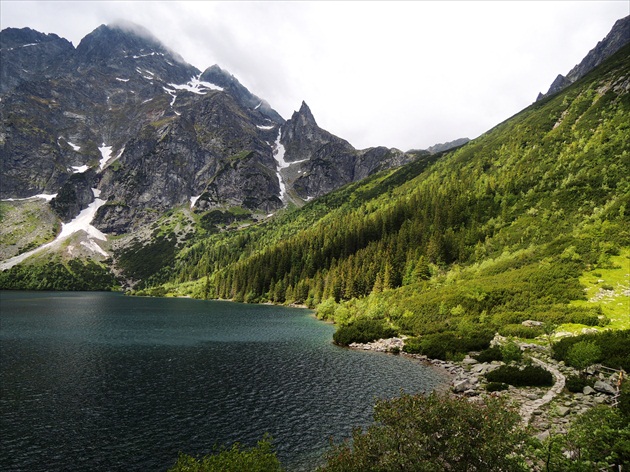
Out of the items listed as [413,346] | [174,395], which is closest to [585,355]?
[413,346]

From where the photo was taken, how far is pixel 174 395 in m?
35.0

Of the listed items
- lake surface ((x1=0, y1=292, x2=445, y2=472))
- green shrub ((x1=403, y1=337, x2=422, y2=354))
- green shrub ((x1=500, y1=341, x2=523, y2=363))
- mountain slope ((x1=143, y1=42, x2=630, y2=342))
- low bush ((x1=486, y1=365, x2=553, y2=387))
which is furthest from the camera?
mountain slope ((x1=143, y1=42, x2=630, y2=342))

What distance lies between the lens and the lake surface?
24.3m

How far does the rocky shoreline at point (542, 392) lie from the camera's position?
25.5 m

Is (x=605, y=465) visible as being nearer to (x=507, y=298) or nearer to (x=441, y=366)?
(x=441, y=366)

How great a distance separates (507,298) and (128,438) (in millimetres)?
63223

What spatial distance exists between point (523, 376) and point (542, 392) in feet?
10.5

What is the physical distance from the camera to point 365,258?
431 ft

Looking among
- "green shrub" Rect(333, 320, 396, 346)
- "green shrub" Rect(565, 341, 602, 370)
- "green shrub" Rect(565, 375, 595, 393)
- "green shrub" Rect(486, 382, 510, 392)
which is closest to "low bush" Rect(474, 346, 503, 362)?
"green shrub" Rect(565, 341, 602, 370)

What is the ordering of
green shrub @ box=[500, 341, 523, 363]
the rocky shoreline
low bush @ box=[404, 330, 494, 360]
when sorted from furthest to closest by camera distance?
low bush @ box=[404, 330, 494, 360], green shrub @ box=[500, 341, 523, 363], the rocky shoreline

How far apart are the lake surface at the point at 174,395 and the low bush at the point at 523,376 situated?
6.97 m

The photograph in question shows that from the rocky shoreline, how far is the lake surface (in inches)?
149

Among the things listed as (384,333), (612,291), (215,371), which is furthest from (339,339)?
→ (612,291)

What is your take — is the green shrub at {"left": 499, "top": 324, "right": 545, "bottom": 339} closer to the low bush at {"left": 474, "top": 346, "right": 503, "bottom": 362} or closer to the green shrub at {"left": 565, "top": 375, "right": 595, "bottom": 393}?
the low bush at {"left": 474, "top": 346, "right": 503, "bottom": 362}
